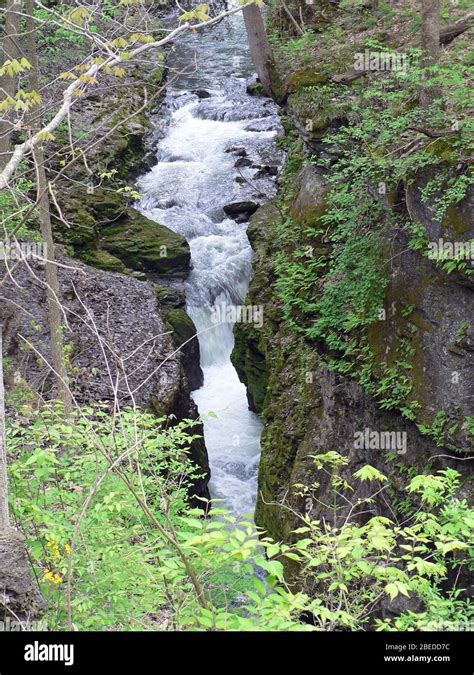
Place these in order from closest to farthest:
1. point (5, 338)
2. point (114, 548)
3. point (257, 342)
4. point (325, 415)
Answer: point (114, 548)
point (325, 415)
point (5, 338)
point (257, 342)

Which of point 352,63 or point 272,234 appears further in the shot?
point 272,234

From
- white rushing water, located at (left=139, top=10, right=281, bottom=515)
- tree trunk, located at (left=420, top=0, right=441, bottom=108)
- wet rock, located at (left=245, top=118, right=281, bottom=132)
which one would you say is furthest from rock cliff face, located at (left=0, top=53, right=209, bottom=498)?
tree trunk, located at (left=420, top=0, right=441, bottom=108)

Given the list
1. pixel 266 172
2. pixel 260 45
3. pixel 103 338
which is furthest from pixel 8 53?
pixel 266 172

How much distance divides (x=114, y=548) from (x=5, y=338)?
7217mm

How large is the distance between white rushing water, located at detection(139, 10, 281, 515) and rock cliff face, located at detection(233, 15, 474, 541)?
322 centimetres

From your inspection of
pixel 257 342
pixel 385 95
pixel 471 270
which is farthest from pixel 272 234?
pixel 471 270

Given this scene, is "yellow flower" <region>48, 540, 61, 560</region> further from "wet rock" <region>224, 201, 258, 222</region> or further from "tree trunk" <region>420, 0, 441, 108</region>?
"wet rock" <region>224, 201, 258, 222</region>

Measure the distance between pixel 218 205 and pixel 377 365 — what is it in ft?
38.8

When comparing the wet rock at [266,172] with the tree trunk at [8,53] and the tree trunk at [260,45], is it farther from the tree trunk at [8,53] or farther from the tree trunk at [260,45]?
the tree trunk at [8,53]

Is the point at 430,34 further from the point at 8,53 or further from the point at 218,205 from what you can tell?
the point at 218,205

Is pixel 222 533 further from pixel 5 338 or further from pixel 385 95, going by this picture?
pixel 5 338

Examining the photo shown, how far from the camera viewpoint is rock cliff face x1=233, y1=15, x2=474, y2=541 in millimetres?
7500

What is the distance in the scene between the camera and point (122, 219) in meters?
17.1

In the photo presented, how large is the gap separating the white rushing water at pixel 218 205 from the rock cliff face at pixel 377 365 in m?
3.22
